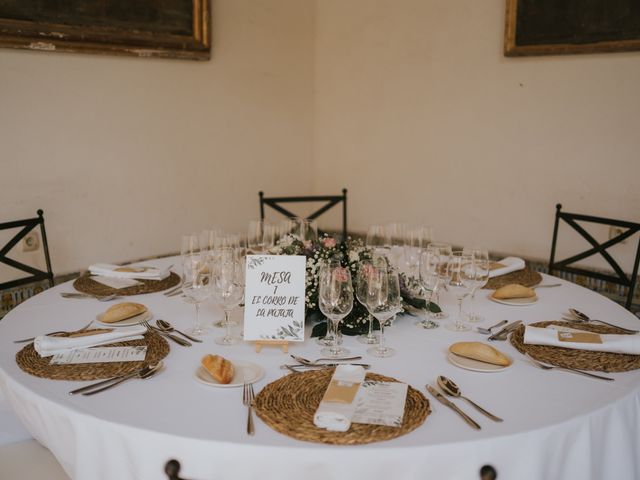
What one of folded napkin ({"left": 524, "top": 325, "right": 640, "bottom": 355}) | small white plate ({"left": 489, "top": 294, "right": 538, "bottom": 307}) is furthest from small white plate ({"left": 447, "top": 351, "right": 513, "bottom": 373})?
small white plate ({"left": 489, "top": 294, "right": 538, "bottom": 307})

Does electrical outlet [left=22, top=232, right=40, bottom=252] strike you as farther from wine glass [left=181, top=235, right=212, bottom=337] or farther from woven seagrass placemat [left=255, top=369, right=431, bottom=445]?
woven seagrass placemat [left=255, top=369, right=431, bottom=445]

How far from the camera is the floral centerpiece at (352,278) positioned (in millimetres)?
1828

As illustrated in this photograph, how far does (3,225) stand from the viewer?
2537mm

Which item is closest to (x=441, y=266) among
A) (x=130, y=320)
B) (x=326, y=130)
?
(x=130, y=320)

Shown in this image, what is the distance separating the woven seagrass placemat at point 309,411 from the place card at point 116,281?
1.01m

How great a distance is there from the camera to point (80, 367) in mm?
1575

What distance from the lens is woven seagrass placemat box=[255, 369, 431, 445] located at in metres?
1.25

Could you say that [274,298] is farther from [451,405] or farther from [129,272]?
[129,272]

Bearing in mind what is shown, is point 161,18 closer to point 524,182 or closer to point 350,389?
point 524,182

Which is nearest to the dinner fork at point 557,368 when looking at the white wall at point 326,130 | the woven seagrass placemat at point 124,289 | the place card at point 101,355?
the place card at point 101,355

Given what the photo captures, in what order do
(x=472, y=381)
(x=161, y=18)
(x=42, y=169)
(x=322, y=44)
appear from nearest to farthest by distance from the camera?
(x=472, y=381) → (x=42, y=169) → (x=161, y=18) → (x=322, y=44)

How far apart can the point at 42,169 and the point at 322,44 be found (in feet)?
7.36

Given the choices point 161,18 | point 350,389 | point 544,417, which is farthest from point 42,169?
point 544,417

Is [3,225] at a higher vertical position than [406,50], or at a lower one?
lower
